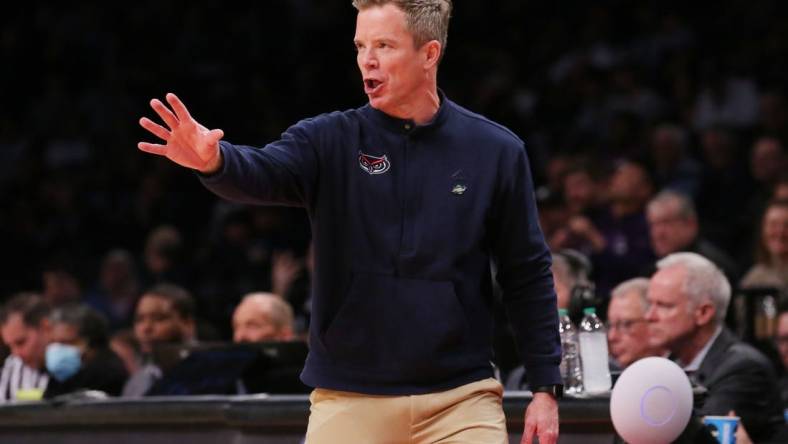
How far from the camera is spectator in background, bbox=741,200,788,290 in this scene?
8.16m

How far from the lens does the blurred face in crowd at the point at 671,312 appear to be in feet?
20.2

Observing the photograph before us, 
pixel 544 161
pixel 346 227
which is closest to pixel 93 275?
pixel 544 161

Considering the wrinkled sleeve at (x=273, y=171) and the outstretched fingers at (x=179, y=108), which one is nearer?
the outstretched fingers at (x=179, y=108)

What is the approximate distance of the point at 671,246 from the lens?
841cm

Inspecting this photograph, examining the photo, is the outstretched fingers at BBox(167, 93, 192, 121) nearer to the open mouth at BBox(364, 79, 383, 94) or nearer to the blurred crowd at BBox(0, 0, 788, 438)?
the open mouth at BBox(364, 79, 383, 94)

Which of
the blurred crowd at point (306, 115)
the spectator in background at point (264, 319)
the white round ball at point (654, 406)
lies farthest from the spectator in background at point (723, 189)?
the white round ball at point (654, 406)

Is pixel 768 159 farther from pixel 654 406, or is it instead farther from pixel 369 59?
pixel 369 59

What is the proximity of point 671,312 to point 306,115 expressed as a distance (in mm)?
7062

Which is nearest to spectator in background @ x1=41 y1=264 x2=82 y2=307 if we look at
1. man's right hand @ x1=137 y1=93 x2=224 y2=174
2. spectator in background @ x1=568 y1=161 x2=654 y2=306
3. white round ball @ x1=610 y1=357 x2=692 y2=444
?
spectator in background @ x1=568 y1=161 x2=654 y2=306

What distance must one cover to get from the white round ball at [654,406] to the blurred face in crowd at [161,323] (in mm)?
4255

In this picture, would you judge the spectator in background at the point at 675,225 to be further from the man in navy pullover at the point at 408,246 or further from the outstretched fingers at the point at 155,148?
the outstretched fingers at the point at 155,148

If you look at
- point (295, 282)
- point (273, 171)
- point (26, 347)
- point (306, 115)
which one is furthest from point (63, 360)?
point (306, 115)

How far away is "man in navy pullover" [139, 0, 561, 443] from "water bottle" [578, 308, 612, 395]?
158 centimetres

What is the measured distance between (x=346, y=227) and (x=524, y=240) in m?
0.47
